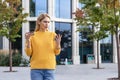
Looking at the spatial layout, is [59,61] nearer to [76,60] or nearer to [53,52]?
[76,60]

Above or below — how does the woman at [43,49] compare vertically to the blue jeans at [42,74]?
above

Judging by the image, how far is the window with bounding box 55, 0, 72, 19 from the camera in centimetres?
3631

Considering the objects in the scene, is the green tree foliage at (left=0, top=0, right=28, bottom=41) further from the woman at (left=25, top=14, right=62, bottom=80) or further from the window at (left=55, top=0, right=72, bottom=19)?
the woman at (left=25, top=14, right=62, bottom=80)

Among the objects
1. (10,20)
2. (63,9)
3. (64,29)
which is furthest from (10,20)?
(63,9)

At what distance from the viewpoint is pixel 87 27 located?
2795 cm

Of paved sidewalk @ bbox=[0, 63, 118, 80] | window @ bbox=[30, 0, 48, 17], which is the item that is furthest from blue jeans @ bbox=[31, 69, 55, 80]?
window @ bbox=[30, 0, 48, 17]

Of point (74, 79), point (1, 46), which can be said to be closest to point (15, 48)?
point (1, 46)

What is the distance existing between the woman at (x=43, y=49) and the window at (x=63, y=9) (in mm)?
30504

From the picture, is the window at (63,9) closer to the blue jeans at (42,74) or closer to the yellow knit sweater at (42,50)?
the yellow knit sweater at (42,50)

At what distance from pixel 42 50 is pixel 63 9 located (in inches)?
1222

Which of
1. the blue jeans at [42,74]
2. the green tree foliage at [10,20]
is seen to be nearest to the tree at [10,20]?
the green tree foliage at [10,20]

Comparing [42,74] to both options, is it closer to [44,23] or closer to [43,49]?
[43,49]

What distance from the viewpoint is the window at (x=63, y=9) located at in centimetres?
3631

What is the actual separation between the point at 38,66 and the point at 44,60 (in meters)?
0.13
